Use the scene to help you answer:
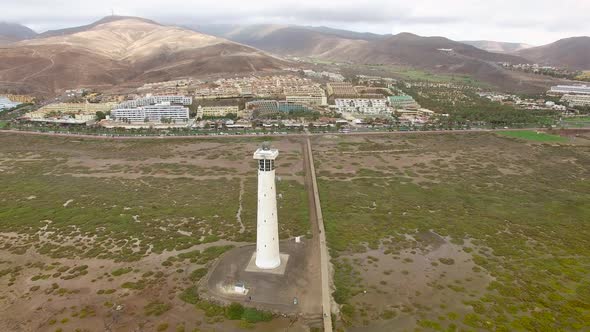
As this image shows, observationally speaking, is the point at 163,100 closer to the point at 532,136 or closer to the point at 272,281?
the point at 272,281

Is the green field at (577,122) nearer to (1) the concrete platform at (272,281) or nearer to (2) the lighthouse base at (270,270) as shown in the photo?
(1) the concrete platform at (272,281)

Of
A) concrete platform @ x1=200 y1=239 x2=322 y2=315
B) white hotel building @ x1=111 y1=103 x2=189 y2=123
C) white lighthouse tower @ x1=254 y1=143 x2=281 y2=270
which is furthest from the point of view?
white hotel building @ x1=111 y1=103 x2=189 y2=123

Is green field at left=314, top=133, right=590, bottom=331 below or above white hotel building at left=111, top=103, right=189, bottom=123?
below

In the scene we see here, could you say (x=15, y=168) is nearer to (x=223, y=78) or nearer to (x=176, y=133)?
(x=176, y=133)

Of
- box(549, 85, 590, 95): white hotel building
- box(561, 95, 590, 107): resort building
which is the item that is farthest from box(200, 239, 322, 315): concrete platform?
box(549, 85, 590, 95): white hotel building

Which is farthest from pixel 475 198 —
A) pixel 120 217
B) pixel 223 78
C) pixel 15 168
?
pixel 223 78

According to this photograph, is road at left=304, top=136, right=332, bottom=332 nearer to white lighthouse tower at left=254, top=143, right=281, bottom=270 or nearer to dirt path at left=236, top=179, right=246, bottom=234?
white lighthouse tower at left=254, top=143, right=281, bottom=270
